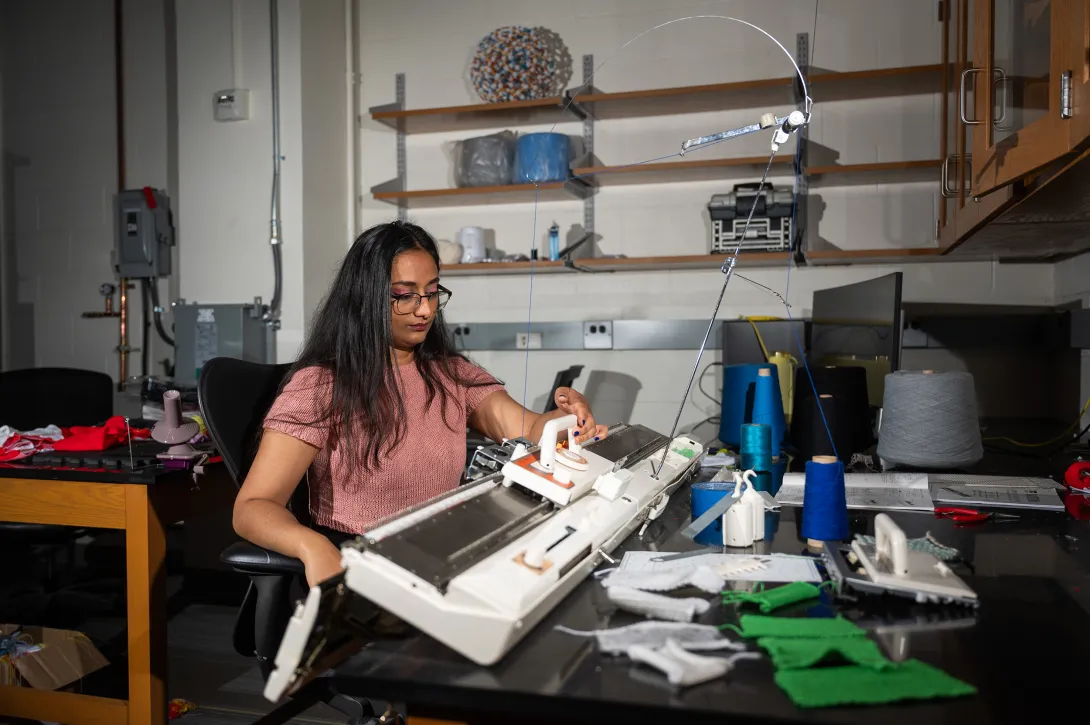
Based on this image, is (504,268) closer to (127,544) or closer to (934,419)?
(127,544)

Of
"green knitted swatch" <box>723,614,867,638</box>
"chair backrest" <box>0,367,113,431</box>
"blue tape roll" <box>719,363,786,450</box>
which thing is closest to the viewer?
"green knitted swatch" <box>723,614,867,638</box>

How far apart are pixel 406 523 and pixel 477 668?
0.19 m

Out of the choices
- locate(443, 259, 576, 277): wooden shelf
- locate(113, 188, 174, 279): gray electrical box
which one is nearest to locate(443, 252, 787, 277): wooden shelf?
locate(443, 259, 576, 277): wooden shelf

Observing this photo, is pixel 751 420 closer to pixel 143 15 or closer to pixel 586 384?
pixel 586 384

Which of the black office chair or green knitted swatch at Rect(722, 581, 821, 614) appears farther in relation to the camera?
the black office chair

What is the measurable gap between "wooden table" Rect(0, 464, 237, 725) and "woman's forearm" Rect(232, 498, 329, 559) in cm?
67

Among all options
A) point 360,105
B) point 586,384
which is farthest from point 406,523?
point 360,105

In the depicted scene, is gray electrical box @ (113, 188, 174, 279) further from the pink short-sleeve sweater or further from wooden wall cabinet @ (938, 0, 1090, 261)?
wooden wall cabinet @ (938, 0, 1090, 261)

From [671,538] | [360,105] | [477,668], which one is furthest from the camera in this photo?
[360,105]

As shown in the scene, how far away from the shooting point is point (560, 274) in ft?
12.0

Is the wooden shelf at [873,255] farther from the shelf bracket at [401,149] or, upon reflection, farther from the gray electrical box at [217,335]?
the gray electrical box at [217,335]

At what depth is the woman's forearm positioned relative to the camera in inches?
49.2

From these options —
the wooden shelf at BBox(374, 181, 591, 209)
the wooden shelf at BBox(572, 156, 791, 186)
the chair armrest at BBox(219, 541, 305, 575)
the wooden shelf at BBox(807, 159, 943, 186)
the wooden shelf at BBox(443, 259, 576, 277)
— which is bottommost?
the chair armrest at BBox(219, 541, 305, 575)

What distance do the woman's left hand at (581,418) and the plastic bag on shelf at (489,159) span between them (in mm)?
1842
